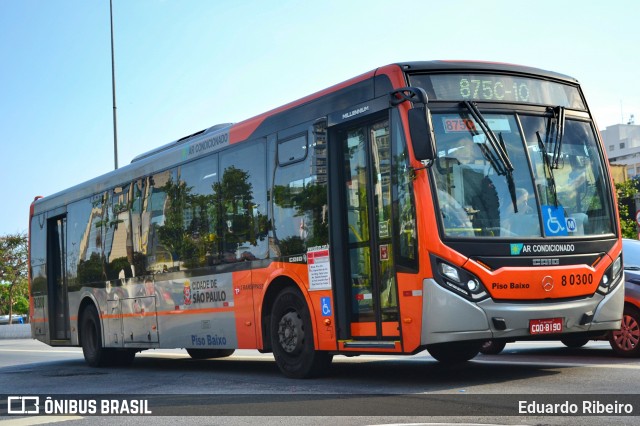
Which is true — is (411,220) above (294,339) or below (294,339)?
above

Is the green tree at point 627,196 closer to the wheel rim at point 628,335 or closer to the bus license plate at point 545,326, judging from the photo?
the wheel rim at point 628,335

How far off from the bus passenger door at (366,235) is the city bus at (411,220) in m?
0.02

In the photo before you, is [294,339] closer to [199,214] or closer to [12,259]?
[199,214]

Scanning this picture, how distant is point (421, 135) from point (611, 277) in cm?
273

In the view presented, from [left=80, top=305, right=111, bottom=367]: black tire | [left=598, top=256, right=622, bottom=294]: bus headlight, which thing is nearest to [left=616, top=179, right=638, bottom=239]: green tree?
[left=80, top=305, right=111, bottom=367]: black tire

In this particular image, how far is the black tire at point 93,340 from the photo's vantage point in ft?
56.0

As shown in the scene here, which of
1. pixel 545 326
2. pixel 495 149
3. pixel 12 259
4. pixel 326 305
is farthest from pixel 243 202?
pixel 12 259

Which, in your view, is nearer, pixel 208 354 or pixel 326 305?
pixel 326 305

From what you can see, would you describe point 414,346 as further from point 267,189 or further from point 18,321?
point 18,321

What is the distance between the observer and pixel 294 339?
37.1ft

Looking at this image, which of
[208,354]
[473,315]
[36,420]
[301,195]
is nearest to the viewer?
[36,420]

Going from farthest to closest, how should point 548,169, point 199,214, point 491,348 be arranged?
point 491,348 < point 199,214 < point 548,169

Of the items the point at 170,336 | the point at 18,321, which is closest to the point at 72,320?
the point at 170,336

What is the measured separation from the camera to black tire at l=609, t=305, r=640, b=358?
1182 cm
